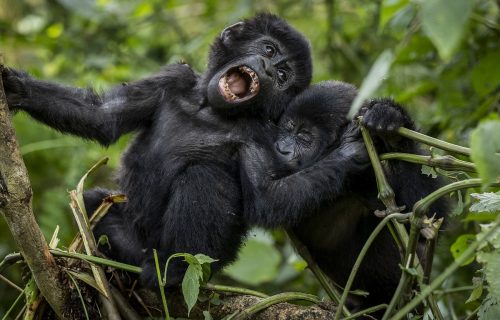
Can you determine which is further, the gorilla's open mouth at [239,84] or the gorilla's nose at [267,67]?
the gorilla's nose at [267,67]

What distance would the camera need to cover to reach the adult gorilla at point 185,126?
9.80 feet

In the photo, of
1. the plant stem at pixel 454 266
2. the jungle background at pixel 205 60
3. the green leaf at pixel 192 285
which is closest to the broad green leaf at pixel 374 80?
the plant stem at pixel 454 266

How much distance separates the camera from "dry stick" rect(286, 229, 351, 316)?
285 cm

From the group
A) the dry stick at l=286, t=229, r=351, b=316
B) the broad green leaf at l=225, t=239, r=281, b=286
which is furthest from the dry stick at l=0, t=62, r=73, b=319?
A: the broad green leaf at l=225, t=239, r=281, b=286

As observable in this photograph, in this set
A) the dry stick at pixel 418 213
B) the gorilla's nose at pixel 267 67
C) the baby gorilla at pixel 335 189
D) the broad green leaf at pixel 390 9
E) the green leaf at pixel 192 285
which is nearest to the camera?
the dry stick at pixel 418 213

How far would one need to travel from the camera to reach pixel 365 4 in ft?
19.6

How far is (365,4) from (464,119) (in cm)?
188

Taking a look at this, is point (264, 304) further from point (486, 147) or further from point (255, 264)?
point (255, 264)

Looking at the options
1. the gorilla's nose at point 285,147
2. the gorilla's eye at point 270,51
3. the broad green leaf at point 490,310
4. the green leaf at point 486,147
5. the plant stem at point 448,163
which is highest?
the green leaf at point 486,147

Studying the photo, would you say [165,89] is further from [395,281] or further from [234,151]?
[395,281]

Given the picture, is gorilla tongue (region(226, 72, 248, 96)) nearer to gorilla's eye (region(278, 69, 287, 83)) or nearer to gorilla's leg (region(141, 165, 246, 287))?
gorilla's eye (region(278, 69, 287, 83))

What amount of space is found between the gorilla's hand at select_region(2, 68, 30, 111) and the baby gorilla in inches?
40.2

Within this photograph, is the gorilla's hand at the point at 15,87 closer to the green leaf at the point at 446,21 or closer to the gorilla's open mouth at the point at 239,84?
the gorilla's open mouth at the point at 239,84

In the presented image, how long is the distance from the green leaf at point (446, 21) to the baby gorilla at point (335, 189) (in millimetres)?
1559
